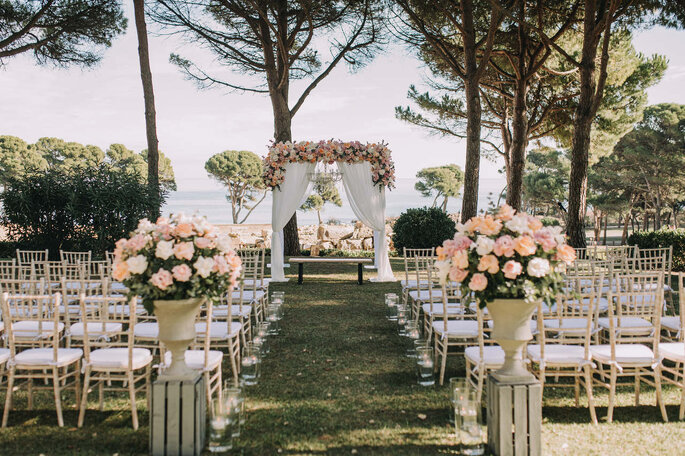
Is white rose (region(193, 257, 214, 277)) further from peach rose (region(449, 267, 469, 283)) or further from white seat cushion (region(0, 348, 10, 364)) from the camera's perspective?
white seat cushion (region(0, 348, 10, 364))

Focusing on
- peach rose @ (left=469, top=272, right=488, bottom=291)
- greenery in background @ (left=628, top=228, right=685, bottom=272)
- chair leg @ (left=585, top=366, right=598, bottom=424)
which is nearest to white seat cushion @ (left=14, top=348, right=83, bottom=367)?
peach rose @ (left=469, top=272, right=488, bottom=291)

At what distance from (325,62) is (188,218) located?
10977 millimetres

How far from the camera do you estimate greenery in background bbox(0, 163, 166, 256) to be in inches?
343

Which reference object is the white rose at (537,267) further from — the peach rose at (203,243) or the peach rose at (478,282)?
the peach rose at (203,243)

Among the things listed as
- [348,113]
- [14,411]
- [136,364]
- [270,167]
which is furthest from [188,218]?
[348,113]

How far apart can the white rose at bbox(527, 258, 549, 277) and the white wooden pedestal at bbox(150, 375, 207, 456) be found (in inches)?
68.9

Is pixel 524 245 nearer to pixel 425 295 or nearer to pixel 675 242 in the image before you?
pixel 425 295

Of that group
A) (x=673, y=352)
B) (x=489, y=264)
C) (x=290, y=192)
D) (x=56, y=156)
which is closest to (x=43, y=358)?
(x=489, y=264)

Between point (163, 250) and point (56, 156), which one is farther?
point (56, 156)

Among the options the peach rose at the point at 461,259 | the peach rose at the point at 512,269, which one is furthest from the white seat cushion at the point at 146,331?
the peach rose at the point at 512,269

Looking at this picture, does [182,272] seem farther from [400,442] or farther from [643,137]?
[643,137]

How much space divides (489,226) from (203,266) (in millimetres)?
1394

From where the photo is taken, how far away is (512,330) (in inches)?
95.0

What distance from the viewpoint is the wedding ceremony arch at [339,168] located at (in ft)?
27.0
